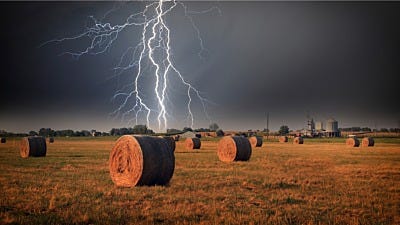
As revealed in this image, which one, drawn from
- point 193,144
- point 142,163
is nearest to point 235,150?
point 142,163

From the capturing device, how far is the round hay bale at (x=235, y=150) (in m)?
23.2

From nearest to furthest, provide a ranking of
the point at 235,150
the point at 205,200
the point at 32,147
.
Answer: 1. the point at 205,200
2. the point at 235,150
3. the point at 32,147

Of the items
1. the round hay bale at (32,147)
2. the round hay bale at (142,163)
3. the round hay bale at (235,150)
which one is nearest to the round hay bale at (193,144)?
the round hay bale at (235,150)

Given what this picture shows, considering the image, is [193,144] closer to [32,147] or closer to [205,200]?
[32,147]

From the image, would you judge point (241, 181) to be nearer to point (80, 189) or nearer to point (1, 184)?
point (80, 189)

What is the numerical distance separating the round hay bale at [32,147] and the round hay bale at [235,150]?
10.5m

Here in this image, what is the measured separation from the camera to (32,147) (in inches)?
950

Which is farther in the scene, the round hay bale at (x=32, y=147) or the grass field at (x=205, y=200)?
the round hay bale at (x=32, y=147)

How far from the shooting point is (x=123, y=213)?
8078mm

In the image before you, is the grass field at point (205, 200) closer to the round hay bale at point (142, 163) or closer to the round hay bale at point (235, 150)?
the round hay bale at point (142, 163)

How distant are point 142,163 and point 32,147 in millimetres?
14234

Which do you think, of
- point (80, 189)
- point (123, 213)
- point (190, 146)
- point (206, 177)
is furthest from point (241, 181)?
point (190, 146)

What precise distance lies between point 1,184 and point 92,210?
16.2 feet

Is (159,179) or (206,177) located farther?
(206,177)
